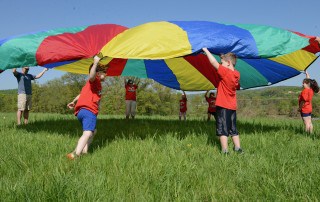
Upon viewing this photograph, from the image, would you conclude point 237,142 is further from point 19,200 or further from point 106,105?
point 106,105

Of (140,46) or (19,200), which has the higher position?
(140,46)

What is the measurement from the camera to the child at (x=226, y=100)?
3830mm

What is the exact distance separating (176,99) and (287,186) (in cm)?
4934

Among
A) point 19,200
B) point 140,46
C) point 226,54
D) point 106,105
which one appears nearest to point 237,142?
point 226,54

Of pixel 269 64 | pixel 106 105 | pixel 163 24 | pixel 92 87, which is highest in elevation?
pixel 163 24

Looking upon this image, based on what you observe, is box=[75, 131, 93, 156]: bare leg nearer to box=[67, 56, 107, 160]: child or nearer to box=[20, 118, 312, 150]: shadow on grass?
box=[67, 56, 107, 160]: child

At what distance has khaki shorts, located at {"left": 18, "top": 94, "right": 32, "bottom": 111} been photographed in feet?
23.7

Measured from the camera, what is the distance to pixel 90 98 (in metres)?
3.81

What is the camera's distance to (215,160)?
3398 millimetres

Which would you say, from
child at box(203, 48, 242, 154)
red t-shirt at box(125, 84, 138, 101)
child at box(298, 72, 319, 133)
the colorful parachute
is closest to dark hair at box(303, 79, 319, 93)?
child at box(298, 72, 319, 133)

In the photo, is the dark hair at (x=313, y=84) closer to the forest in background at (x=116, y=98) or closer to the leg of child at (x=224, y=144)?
the leg of child at (x=224, y=144)

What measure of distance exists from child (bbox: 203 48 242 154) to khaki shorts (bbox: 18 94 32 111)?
5.27 m

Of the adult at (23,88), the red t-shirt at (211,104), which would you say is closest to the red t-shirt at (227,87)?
the adult at (23,88)

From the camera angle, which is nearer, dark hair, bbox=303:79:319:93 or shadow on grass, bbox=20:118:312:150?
shadow on grass, bbox=20:118:312:150
